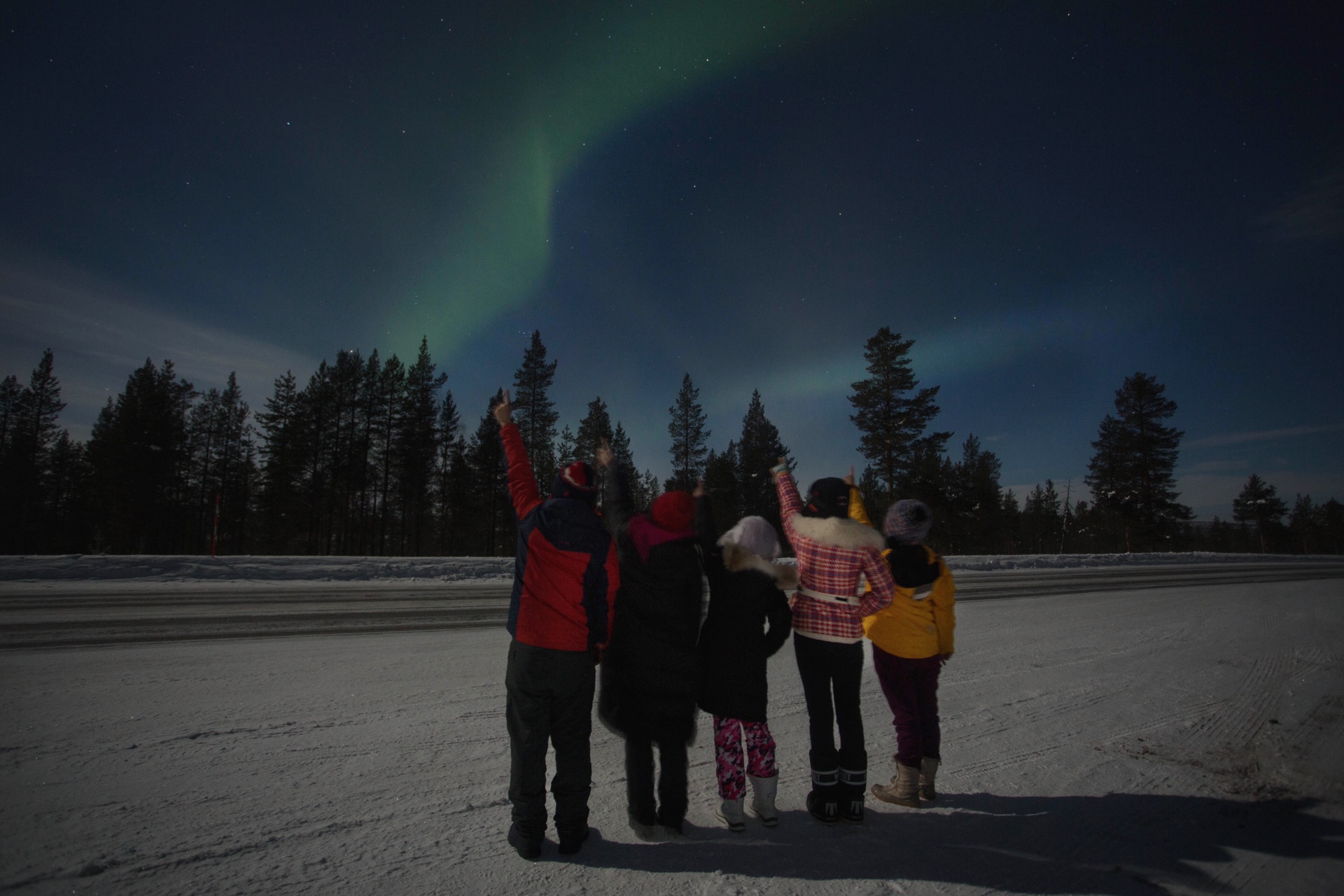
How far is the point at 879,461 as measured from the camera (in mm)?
32188

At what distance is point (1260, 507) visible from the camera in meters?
56.8

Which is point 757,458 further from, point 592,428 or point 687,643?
point 687,643

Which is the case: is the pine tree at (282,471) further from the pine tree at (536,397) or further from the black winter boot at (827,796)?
the black winter boot at (827,796)

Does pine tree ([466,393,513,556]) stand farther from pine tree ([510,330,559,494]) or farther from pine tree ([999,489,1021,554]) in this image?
pine tree ([999,489,1021,554])

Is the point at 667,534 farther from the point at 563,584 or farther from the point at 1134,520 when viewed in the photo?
the point at 1134,520

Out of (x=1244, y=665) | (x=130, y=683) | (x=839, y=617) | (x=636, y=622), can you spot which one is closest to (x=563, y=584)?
(x=636, y=622)

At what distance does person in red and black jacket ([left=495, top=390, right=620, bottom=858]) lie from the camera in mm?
2615

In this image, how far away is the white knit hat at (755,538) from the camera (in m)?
2.99

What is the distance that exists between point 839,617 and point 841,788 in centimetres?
99

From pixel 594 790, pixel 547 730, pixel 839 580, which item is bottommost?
pixel 594 790

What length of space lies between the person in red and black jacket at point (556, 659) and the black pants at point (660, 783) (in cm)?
29

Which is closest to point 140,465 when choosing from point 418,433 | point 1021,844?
point 418,433

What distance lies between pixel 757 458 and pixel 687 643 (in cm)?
3990

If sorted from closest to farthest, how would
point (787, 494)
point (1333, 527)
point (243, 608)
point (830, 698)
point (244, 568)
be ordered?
1. point (830, 698)
2. point (787, 494)
3. point (243, 608)
4. point (244, 568)
5. point (1333, 527)
